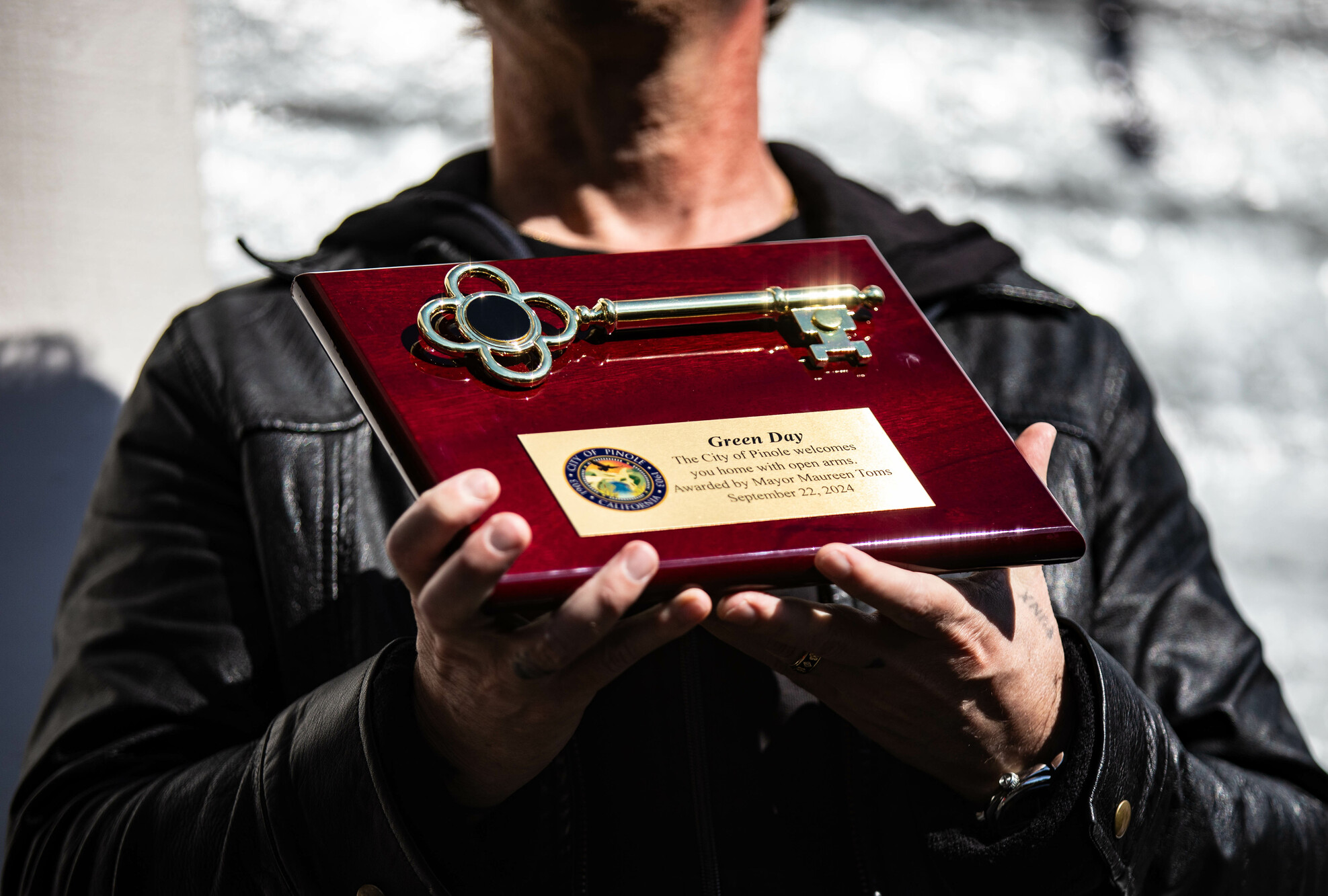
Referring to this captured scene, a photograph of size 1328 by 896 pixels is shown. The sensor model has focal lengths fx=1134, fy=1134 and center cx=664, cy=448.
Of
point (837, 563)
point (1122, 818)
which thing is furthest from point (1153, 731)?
point (837, 563)

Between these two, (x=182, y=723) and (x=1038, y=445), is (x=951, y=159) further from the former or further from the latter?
(x=182, y=723)

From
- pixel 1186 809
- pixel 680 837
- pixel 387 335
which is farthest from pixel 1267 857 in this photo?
pixel 387 335

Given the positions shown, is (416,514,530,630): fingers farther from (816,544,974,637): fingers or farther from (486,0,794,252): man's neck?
(486,0,794,252): man's neck

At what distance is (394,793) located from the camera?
0.54 m

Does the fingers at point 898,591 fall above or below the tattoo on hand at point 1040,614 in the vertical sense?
above

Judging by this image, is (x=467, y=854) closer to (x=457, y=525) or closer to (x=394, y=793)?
(x=394, y=793)

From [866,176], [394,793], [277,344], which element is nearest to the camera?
[394,793]

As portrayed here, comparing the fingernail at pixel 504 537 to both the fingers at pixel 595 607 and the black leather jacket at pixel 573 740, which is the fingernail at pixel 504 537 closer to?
the fingers at pixel 595 607

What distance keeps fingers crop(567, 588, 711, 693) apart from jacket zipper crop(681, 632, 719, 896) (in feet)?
0.60

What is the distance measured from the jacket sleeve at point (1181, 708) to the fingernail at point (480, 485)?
35 cm

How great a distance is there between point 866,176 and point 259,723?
96 cm

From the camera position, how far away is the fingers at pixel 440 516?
42 centimetres

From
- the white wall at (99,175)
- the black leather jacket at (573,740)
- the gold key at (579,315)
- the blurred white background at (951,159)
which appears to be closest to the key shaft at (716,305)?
the gold key at (579,315)

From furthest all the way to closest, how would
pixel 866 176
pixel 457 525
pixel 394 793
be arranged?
pixel 866 176, pixel 394 793, pixel 457 525
